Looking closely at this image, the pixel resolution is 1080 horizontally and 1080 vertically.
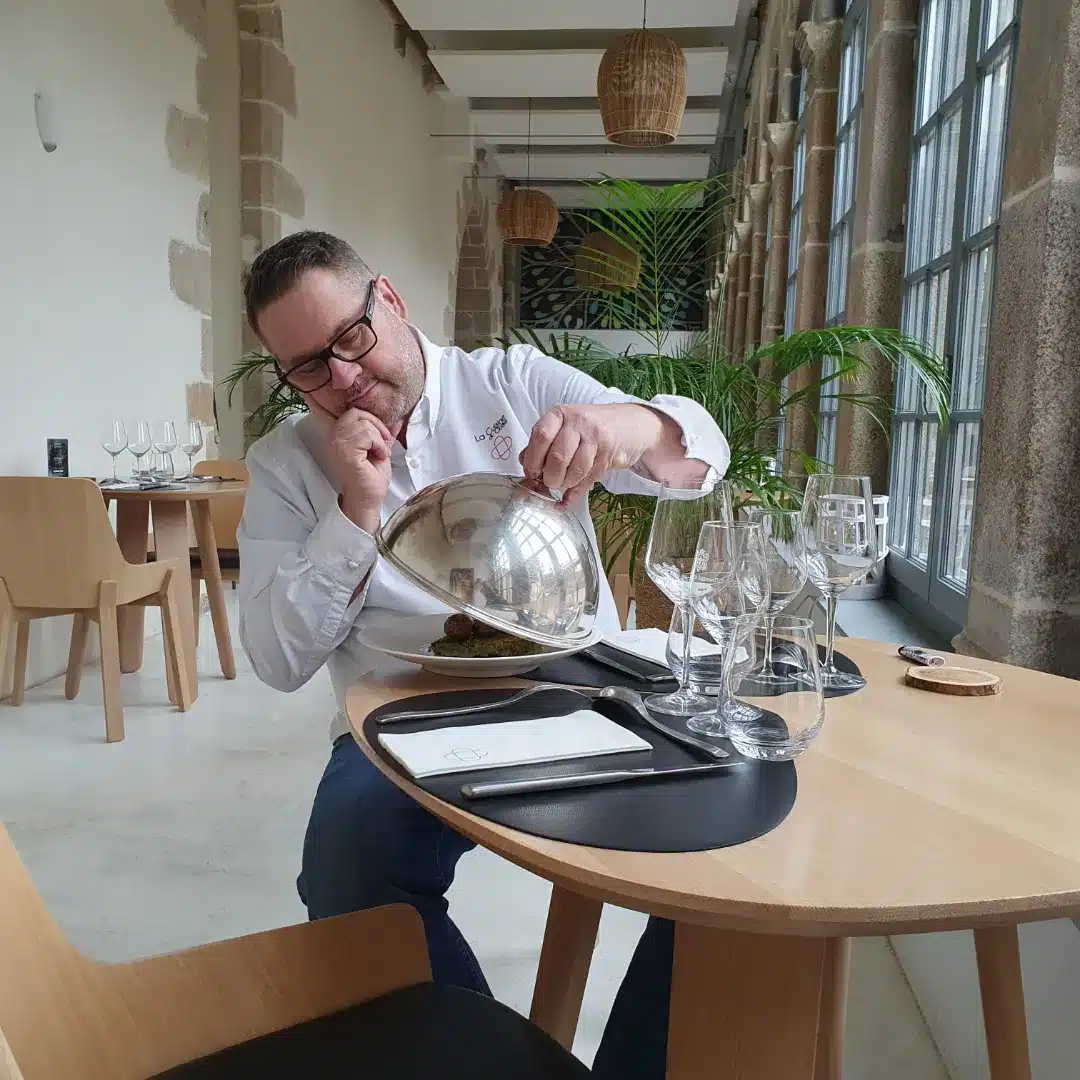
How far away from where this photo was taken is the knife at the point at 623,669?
125cm

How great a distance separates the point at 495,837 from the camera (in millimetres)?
786

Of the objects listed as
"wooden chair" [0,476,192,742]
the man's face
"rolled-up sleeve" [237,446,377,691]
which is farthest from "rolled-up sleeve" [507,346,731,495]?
"wooden chair" [0,476,192,742]

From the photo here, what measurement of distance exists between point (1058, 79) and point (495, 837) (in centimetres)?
168

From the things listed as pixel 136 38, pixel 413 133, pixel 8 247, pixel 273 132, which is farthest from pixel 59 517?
pixel 413 133

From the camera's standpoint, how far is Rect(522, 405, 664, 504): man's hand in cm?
127

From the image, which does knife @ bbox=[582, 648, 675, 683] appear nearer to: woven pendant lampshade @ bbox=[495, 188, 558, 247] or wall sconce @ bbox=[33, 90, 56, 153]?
wall sconce @ bbox=[33, 90, 56, 153]

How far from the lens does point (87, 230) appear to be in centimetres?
429

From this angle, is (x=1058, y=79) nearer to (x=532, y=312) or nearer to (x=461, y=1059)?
(x=461, y=1059)

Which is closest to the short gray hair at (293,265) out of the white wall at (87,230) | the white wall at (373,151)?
the white wall at (87,230)

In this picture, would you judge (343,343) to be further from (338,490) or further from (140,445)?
(140,445)

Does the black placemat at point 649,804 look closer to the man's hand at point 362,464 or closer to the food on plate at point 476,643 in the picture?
the food on plate at point 476,643

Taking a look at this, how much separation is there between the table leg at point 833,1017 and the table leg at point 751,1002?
54cm

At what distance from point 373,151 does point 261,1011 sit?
334 inches

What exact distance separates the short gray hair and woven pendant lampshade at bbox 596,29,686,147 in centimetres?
461
